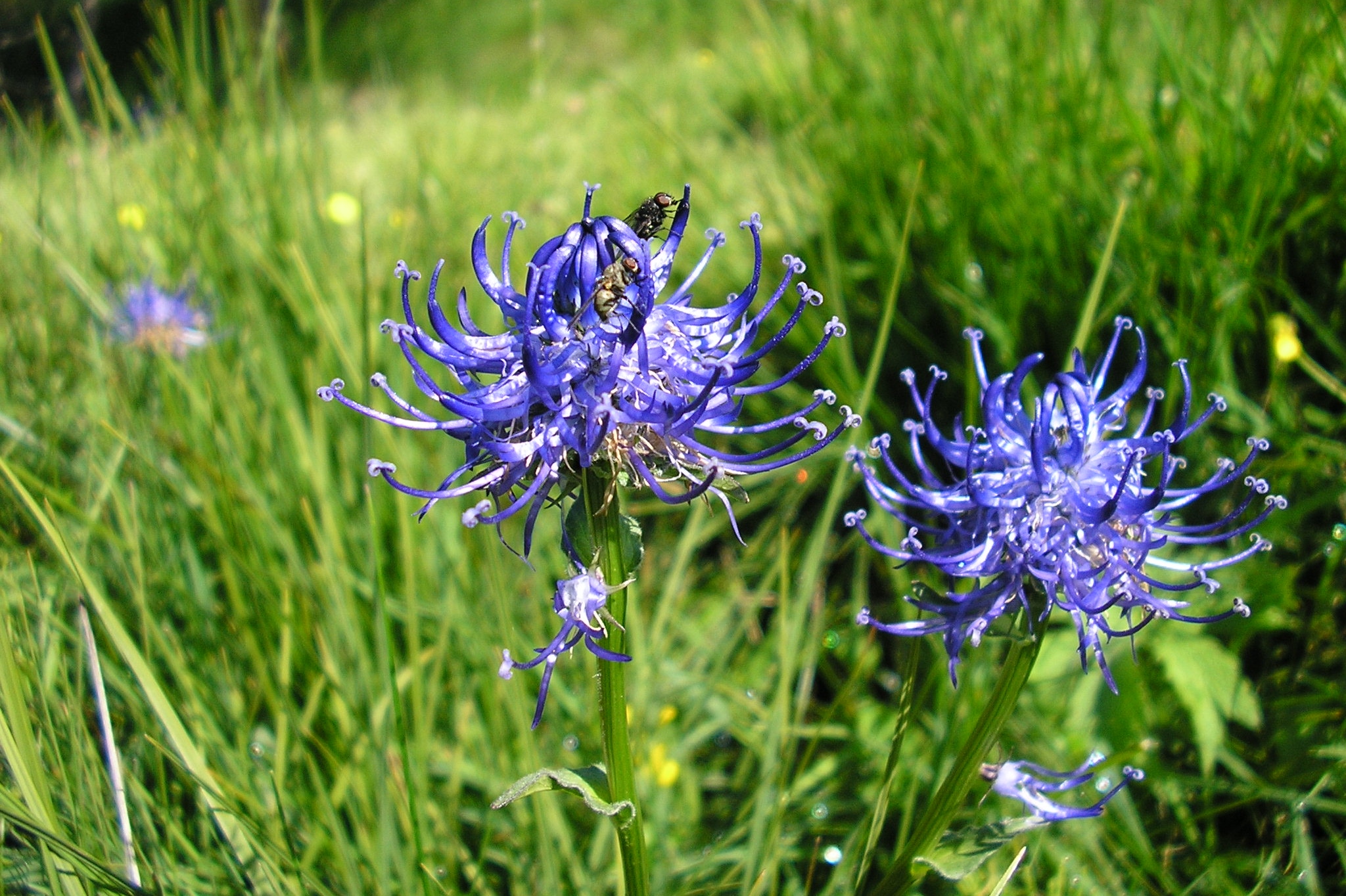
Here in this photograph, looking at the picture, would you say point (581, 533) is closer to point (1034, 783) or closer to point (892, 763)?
point (892, 763)

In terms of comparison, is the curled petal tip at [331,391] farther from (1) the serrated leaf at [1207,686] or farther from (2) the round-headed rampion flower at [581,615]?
(1) the serrated leaf at [1207,686]

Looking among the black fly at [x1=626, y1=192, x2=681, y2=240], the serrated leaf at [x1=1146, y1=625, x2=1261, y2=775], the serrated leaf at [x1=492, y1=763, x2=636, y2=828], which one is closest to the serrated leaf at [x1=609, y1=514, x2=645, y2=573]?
the serrated leaf at [x1=492, y1=763, x2=636, y2=828]

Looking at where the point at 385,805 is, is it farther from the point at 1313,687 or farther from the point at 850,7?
the point at 850,7

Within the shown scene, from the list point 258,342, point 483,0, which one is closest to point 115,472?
point 258,342

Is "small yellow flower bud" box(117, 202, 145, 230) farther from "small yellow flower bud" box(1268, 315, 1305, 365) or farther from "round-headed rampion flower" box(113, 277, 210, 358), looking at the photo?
"small yellow flower bud" box(1268, 315, 1305, 365)

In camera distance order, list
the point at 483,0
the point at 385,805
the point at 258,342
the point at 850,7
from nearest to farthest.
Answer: the point at 385,805, the point at 258,342, the point at 850,7, the point at 483,0

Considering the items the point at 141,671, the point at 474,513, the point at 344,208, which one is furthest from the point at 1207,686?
the point at 344,208

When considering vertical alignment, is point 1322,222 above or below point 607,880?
above

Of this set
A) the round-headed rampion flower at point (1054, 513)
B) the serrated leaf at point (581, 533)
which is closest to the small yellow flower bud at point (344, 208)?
the serrated leaf at point (581, 533)

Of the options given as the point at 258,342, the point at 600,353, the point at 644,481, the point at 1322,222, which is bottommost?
the point at 258,342
